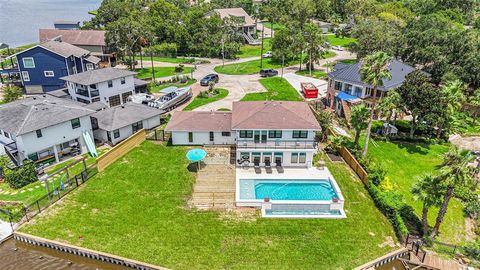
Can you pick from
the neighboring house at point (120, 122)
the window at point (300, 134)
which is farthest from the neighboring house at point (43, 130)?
the window at point (300, 134)

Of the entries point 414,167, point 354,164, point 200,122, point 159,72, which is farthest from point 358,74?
point 159,72

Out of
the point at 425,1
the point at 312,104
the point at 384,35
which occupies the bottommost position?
the point at 312,104

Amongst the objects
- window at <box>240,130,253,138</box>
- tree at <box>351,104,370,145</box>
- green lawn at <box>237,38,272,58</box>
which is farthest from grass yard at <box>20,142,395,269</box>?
green lawn at <box>237,38,272,58</box>

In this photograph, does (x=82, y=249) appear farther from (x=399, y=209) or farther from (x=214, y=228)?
(x=399, y=209)

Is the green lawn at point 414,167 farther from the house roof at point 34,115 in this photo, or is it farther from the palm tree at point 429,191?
the house roof at point 34,115

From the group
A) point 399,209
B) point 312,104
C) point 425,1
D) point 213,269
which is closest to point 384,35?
point 312,104
